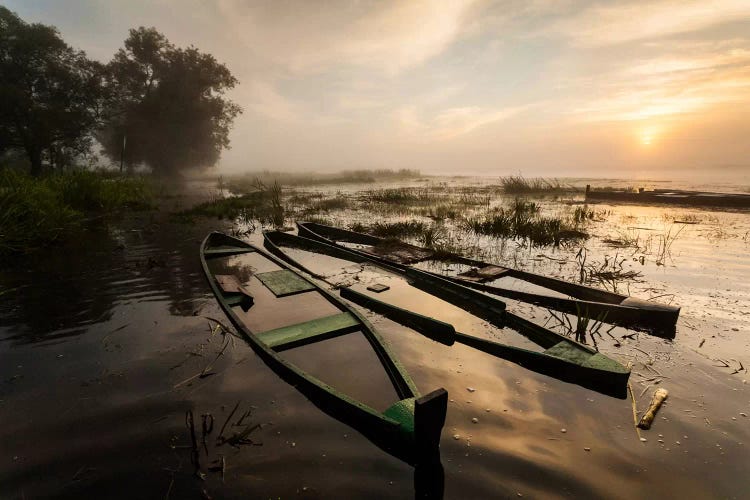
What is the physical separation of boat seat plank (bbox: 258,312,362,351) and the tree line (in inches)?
1040

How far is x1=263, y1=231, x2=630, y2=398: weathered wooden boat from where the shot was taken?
12.9ft

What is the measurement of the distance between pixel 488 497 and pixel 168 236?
13.1 metres

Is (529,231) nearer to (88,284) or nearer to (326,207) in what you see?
(326,207)

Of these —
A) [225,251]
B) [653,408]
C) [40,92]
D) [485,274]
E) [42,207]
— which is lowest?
[653,408]

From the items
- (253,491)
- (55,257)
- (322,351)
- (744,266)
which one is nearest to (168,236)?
(55,257)

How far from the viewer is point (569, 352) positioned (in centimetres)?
428

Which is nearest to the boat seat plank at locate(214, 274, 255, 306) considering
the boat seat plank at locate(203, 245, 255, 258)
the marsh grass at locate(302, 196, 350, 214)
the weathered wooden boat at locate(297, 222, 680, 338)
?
the boat seat plank at locate(203, 245, 255, 258)

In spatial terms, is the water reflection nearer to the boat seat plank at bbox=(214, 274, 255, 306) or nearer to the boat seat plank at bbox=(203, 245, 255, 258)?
the boat seat plank at bbox=(203, 245, 255, 258)

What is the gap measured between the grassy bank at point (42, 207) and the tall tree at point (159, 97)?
29.7 m

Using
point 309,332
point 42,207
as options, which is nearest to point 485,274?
point 309,332

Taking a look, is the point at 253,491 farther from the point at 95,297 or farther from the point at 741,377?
the point at 95,297

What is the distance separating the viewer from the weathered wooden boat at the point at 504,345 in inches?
155

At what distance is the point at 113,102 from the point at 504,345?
45.7 metres

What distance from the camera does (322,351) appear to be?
4855mm
